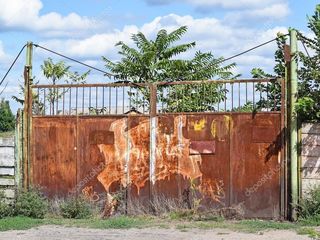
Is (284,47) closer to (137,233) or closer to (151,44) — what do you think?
(137,233)

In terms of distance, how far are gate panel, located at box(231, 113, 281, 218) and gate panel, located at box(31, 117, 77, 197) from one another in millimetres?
3279

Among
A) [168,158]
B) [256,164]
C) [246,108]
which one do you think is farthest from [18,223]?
[246,108]

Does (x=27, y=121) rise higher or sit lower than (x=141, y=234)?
higher

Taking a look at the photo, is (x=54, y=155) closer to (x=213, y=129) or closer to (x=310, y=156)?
(x=213, y=129)

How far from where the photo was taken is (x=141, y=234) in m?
9.52

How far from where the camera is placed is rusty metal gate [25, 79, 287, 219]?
34.8 ft

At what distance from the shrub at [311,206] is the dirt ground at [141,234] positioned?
69 centimetres

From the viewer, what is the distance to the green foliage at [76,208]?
11.0 metres

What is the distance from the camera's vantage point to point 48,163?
11.5 m

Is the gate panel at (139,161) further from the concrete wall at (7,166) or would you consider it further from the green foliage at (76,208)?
the concrete wall at (7,166)

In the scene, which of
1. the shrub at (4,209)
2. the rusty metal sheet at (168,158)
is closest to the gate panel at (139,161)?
the rusty metal sheet at (168,158)

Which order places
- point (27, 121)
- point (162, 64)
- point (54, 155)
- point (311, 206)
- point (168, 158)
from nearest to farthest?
point (311, 206)
point (168, 158)
point (54, 155)
point (27, 121)
point (162, 64)

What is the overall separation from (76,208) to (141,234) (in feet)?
6.53

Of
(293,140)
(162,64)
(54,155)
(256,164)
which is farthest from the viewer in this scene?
(162,64)
